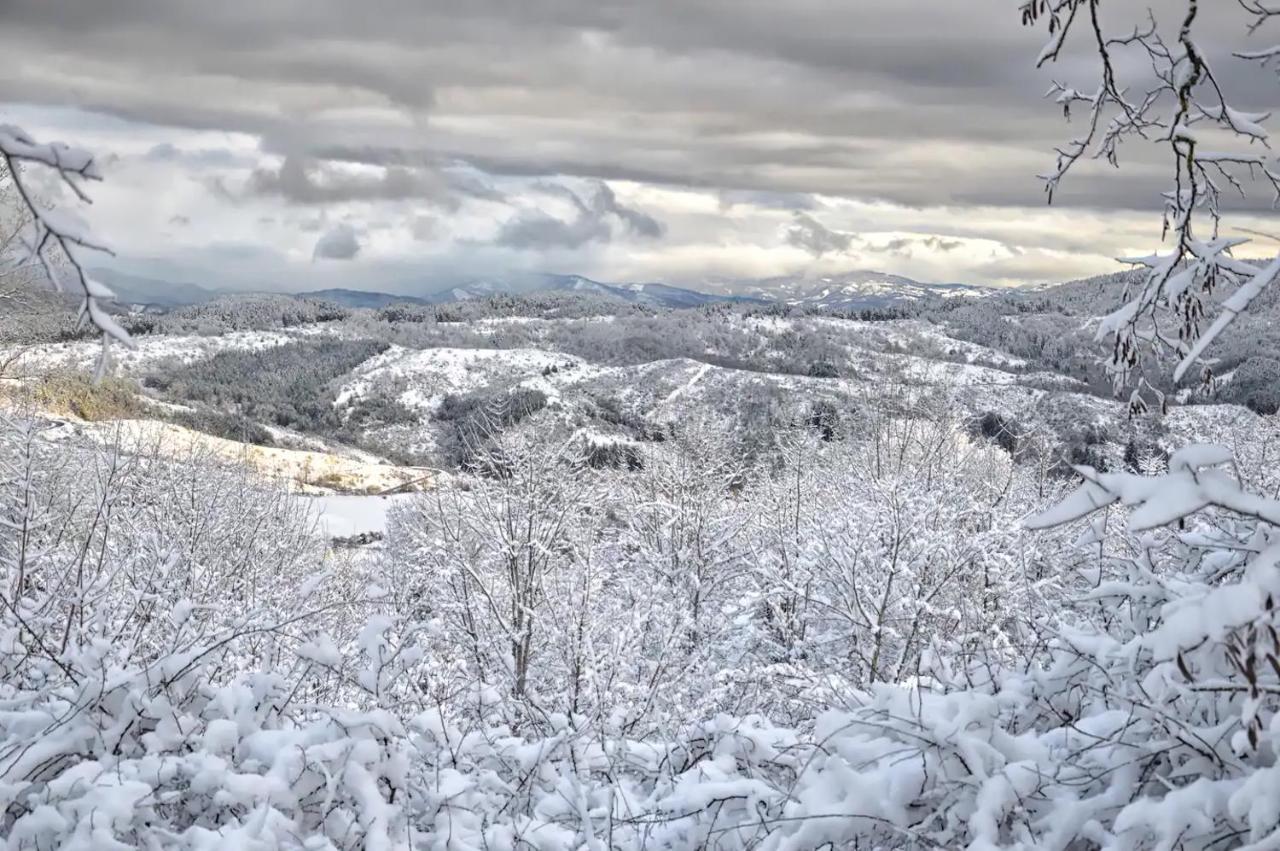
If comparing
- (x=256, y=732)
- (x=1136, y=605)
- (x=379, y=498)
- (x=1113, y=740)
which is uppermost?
(x=1136, y=605)

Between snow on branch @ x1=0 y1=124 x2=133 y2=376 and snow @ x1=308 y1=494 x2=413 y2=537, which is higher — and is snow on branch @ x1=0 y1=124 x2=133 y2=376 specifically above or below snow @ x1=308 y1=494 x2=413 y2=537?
above

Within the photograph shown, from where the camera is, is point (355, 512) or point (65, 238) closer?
point (65, 238)

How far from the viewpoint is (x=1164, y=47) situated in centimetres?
286

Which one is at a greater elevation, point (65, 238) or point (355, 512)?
point (65, 238)

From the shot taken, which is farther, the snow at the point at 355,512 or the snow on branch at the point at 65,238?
the snow at the point at 355,512

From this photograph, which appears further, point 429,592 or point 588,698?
point 429,592

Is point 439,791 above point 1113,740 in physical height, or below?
below

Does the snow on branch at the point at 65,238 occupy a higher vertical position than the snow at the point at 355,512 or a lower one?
higher

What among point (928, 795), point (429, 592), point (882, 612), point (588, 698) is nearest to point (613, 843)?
point (928, 795)

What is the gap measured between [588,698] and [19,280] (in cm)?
1496

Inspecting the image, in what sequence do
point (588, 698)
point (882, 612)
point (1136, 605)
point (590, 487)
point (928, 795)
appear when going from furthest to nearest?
point (590, 487) < point (882, 612) < point (588, 698) < point (1136, 605) < point (928, 795)

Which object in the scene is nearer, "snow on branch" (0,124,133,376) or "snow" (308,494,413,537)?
"snow on branch" (0,124,133,376)

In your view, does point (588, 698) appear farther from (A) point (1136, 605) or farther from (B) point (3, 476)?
(B) point (3, 476)

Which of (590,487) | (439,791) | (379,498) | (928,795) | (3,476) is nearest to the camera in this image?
(928,795)
